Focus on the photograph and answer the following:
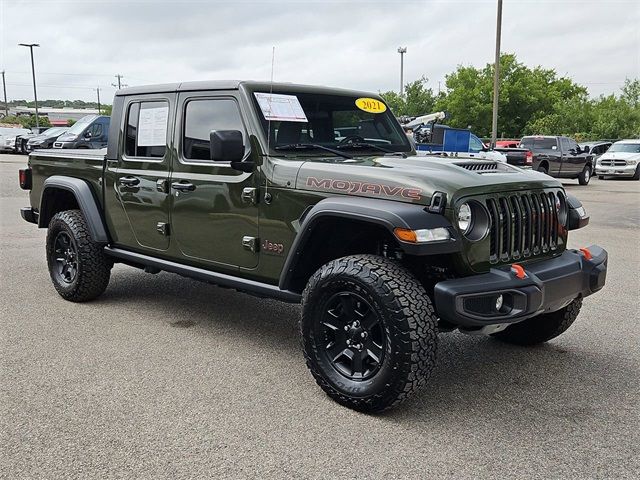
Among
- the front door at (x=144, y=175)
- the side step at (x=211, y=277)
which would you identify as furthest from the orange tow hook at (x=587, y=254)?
the front door at (x=144, y=175)

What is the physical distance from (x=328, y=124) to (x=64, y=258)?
284 cm

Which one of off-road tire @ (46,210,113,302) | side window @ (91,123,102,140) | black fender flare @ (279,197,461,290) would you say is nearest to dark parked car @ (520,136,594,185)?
side window @ (91,123,102,140)

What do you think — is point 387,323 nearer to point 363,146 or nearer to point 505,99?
point 363,146

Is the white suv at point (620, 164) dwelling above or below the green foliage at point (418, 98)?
below

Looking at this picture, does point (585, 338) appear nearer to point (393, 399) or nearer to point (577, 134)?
point (393, 399)

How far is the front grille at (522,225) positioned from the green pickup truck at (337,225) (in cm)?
1

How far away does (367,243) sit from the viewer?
3840 mm

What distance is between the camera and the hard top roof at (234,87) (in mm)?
4246

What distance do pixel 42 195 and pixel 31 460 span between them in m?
3.58

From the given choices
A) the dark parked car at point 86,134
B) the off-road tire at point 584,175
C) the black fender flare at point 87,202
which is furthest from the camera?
the off-road tire at point 584,175

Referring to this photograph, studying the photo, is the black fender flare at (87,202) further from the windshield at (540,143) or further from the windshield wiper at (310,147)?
the windshield at (540,143)

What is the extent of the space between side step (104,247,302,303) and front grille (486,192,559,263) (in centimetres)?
122

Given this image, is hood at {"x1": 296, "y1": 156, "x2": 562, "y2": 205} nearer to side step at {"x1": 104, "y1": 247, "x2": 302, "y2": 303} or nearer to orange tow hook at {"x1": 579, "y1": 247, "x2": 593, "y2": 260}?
orange tow hook at {"x1": 579, "y1": 247, "x2": 593, "y2": 260}

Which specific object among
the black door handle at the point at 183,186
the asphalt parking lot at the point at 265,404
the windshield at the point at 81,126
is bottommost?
the asphalt parking lot at the point at 265,404
